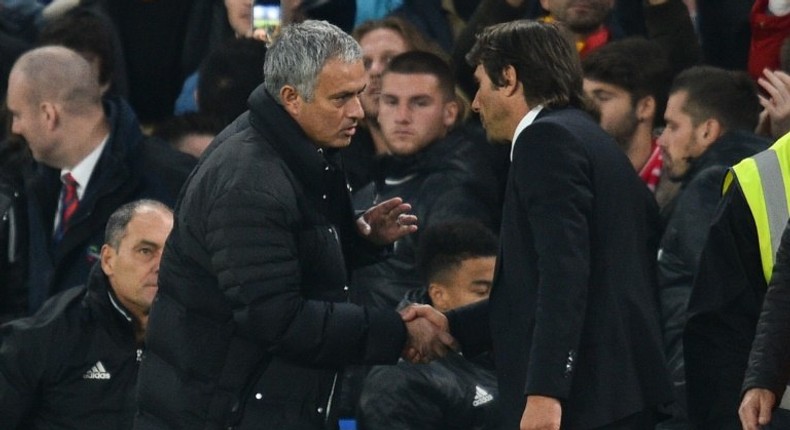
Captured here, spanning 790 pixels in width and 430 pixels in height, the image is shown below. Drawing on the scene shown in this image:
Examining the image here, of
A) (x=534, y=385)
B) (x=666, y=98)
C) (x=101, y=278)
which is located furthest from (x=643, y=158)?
(x=534, y=385)

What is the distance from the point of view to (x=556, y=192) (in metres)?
5.30

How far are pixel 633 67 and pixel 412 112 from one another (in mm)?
944

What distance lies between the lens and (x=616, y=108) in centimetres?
794

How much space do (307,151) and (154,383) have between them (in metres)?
0.84

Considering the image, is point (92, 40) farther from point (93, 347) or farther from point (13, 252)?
point (93, 347)

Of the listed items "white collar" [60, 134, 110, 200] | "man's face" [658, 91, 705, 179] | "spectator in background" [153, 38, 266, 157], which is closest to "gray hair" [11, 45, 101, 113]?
"white collar" [60, 134, 110, 200]

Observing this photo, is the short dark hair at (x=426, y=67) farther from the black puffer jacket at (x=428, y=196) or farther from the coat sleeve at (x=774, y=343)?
the coat sleeve at (x=774, y=343)

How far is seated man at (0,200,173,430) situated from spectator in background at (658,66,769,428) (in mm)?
1928

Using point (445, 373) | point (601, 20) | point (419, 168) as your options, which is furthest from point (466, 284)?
point (601, 20)

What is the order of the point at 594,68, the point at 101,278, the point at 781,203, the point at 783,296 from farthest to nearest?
the point at 594,68
the point at 101,278
the point at 781,203
the point at 783,296

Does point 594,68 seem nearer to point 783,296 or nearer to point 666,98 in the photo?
point 666,98

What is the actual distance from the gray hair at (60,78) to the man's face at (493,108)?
298cm

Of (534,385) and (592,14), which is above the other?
(592,14)

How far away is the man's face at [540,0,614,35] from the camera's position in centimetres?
838
